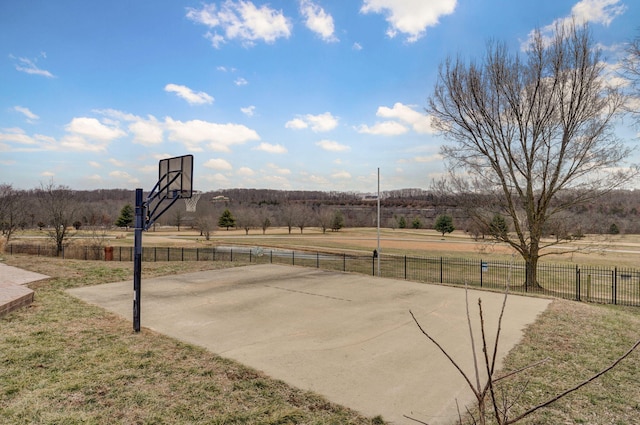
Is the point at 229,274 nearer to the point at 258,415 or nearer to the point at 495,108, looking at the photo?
the point at 258,415

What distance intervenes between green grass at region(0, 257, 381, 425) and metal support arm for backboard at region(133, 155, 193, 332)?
112 centimetres

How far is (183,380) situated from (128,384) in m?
0.79

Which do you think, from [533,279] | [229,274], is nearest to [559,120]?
[533,279]

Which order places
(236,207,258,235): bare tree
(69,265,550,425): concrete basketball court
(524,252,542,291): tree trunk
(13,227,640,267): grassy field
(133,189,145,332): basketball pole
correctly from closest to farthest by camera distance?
(69,265,550,425): concrete basketball court
(133,189,145,332): basketball pole
(524,252,542,291): tree trunk
(13,227,640,267): grassy field
(236,207,258,235): bare tree

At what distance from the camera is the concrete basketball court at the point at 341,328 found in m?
5.56

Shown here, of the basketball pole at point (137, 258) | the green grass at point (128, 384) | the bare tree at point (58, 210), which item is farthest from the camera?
the bare tree at point (58, 210)

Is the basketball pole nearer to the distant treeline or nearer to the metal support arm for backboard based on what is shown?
the metal support arm for backboard

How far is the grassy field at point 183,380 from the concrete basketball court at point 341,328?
52 centimetres

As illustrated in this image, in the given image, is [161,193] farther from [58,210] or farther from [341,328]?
[58,210]

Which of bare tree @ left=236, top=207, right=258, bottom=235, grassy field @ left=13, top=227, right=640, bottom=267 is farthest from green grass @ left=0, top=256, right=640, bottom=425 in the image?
bare tree @ left=236, top=207, right=258, bottom=235

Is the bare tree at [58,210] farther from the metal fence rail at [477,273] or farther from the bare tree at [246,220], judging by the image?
the bare tree at [246,220]

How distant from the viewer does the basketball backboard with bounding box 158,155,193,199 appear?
355 inches

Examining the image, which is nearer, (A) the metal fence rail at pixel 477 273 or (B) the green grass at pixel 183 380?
(B) the green grass at pixel 183 380

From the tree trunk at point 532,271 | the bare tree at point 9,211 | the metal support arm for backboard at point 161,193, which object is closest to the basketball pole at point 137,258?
the metal support arm for backboard at point 161,193
